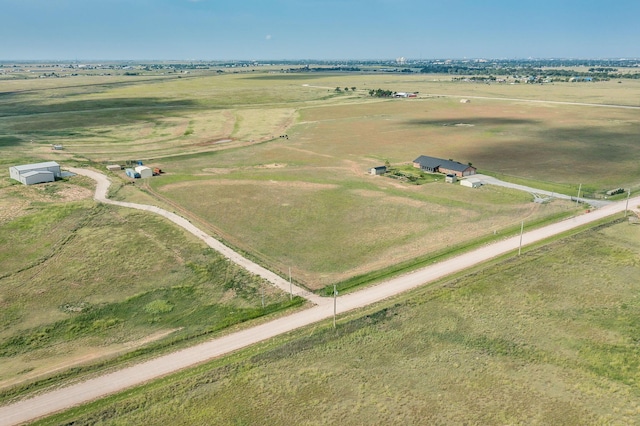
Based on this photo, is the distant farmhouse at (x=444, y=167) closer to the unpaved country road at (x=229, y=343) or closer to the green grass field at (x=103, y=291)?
the unpaved country road at (x=229, y=343)

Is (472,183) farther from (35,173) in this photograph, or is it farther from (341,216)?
(35,173)

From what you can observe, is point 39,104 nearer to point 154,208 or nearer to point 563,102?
point 154,208

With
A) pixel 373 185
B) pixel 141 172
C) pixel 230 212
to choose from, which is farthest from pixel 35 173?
pixel 373 185

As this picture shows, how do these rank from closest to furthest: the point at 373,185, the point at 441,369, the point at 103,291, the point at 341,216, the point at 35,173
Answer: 1. the point at 441,369
2. the point at 103,291
3. the point at 341,216
4. the point at 35,173
5. the point at 373,185

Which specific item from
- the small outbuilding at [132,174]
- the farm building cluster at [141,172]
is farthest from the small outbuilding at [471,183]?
the small outbuilding at [132,174]

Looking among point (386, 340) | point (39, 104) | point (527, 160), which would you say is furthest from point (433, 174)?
point (39, 104)

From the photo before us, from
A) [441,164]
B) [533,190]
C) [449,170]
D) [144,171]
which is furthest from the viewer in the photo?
[441,164]
